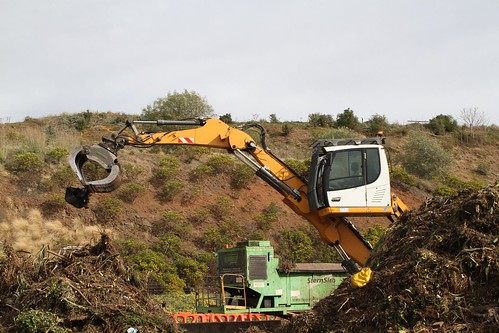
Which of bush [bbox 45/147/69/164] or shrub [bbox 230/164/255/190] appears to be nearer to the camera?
bush [bbox 45/147/69/164]

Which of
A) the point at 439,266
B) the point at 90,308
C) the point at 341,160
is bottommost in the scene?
the point at 90,308

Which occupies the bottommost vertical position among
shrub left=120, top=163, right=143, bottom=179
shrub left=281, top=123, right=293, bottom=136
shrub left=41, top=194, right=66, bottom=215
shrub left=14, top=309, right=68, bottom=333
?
shrub left=14, top=309, right=68, bottom=333

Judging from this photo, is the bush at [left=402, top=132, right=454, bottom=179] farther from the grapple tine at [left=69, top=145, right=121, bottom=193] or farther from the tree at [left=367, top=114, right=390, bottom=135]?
the grapple tine at [left=69, top=145, right=121, bottom=193]

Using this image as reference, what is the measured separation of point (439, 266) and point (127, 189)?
73.3 ft

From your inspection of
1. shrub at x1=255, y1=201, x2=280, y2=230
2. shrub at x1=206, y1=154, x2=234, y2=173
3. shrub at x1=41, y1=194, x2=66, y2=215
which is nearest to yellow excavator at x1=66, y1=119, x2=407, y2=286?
shrub at x1=41, y1=194, x2=66, y2=215

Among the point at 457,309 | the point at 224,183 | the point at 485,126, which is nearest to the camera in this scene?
the point at 457,309

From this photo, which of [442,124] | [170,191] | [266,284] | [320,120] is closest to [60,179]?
[170,191]

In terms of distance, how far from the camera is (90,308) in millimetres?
8453

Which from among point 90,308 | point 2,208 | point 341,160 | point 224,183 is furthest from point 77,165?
point 224,183

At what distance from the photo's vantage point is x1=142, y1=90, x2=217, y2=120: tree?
150 ft

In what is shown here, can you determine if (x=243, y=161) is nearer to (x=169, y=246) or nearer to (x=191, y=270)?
(x=191, y=270)

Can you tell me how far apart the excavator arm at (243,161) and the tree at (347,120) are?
1597 inches

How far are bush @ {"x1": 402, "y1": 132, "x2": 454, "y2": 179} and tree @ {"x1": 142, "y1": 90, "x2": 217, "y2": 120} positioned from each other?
15.2m

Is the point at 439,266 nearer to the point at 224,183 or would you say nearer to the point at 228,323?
the point at 228,323
